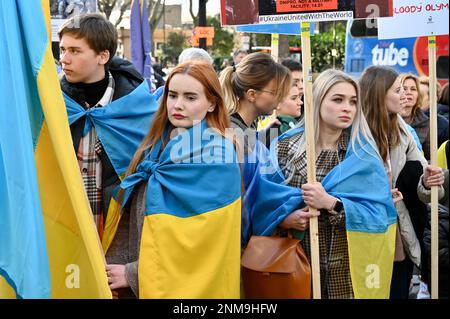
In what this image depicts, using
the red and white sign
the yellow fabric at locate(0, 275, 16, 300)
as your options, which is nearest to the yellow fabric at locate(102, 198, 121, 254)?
the yellow fabric at locate(0, 275, 16, 300)

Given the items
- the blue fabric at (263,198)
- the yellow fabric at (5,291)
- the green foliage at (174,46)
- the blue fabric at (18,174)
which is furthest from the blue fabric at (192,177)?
the green foliage at (174,46)

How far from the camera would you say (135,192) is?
362 centimetres

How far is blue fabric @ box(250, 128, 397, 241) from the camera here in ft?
12.8

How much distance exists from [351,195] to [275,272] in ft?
1.99

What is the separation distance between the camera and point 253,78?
4.45 m

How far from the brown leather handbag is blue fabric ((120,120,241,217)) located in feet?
1.31

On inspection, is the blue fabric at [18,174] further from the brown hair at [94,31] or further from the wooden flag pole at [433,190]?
the wooden flag pole at [433,190]

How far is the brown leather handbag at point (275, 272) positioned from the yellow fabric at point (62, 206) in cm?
78

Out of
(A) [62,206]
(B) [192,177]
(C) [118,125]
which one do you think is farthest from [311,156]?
(A) [62,206]

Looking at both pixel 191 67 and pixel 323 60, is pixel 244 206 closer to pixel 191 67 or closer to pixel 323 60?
pixel 191 67

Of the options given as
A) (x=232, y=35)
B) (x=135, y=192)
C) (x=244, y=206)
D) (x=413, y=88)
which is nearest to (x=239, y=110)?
(x=244, y=206)

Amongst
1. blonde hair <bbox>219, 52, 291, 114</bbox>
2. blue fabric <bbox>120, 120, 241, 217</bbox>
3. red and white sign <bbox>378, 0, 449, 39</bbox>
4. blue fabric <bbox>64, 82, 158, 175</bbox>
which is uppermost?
red and white sign <bbox>378, 0, 449, 39</bbox>

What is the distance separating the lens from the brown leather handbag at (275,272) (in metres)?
3.68

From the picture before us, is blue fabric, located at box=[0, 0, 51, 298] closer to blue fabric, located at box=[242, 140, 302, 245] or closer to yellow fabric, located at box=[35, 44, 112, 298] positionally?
yellow fabric, located at box=[35, 44, 112, 298]
